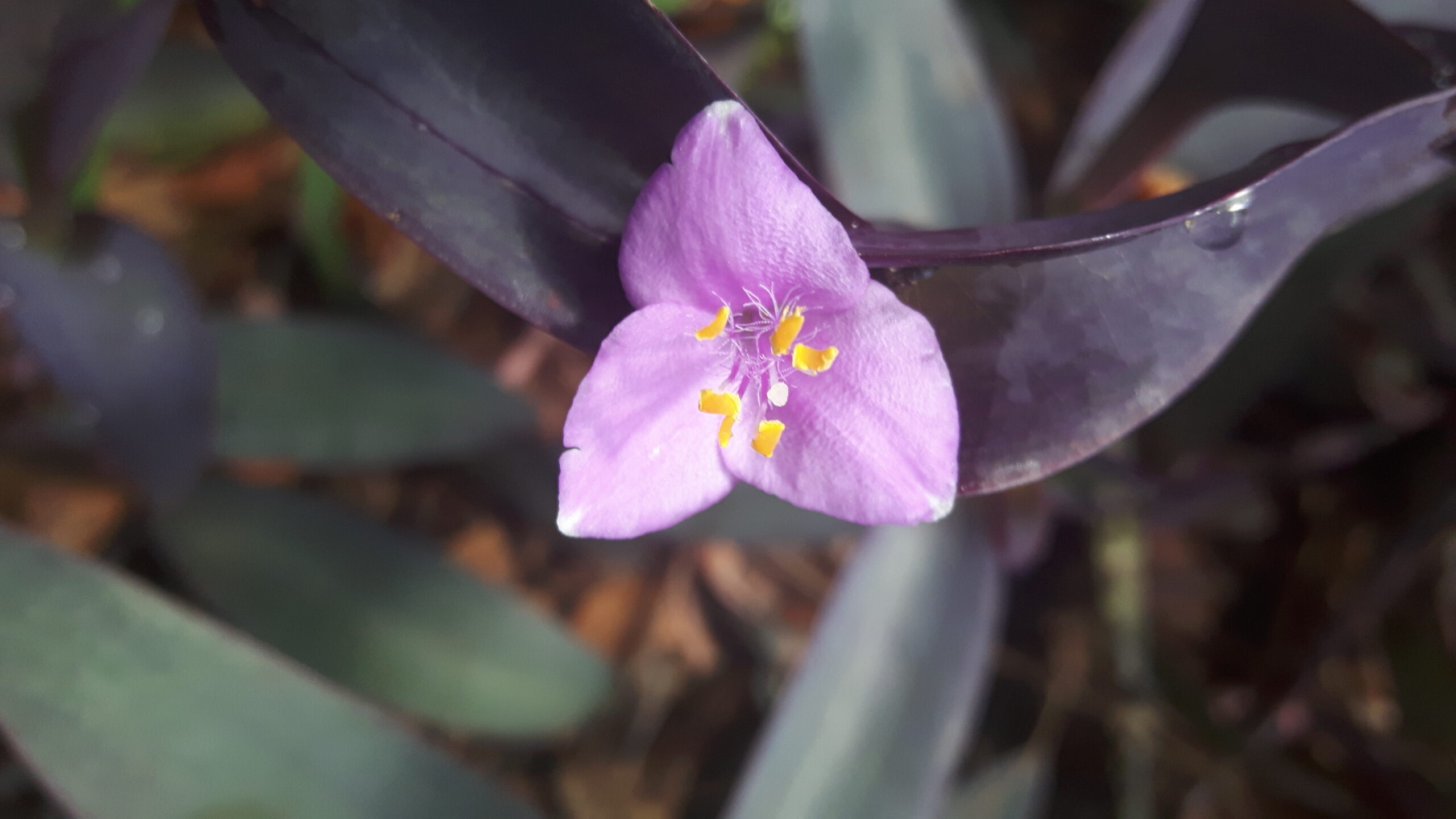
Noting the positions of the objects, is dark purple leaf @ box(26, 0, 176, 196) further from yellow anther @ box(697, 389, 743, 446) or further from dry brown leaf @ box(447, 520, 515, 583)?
dry brown leaf @ box(447, 520, 515, 583)

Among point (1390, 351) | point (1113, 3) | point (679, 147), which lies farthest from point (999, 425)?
point (1113, 3)

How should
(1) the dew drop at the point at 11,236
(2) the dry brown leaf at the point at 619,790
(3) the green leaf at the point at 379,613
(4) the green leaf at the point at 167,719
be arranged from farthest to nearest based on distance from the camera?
(2) the dry brown leaf at the point at 619,790, (3) the green leaf at the point at 379,613, (1) the dew drop at the point at 11,236, (4) the green leaf at the point at 167,719

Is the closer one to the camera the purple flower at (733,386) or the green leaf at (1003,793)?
the purple flower at (733,386)

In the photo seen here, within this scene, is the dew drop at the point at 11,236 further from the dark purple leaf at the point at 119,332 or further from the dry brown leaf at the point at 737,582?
the dry brown leaf at the point at 737,582


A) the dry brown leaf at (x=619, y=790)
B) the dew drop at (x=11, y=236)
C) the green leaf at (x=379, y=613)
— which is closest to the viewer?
the dew drop at (x=11, y=236)

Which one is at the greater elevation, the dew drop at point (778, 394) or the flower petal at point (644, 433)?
the flower petal at point (644, 433)

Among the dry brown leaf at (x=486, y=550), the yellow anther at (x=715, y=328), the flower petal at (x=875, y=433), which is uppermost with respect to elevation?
the yellow anther at (x=715, y=328)

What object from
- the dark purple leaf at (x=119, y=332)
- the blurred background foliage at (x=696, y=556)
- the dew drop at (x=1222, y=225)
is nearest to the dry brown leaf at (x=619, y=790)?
the blurred background foliage at (x=696, y=556)

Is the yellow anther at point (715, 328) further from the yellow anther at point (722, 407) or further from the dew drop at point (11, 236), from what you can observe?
the dew drop at point (11, 236)
